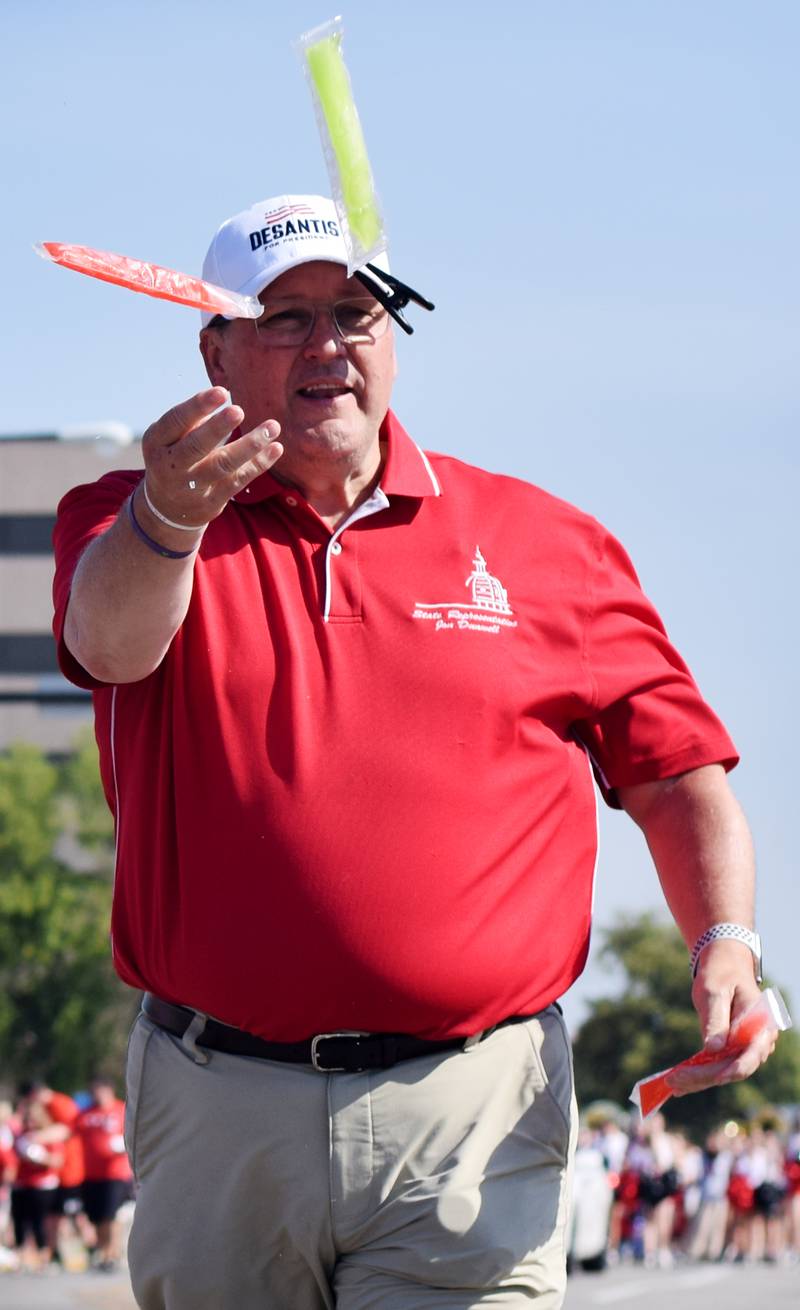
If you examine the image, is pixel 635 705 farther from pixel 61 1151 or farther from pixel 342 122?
pixel 61 1151

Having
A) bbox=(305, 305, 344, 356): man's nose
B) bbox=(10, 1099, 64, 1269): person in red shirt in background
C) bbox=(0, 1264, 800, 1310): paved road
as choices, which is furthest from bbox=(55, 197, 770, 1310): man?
bbox=(10, 1099, 64, 1269): person in red shirt in background

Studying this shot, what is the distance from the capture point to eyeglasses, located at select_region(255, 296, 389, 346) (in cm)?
404

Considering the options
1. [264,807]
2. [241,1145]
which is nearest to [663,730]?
[264,807]

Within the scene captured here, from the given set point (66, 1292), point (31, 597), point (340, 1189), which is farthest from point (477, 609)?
point (31, 597)

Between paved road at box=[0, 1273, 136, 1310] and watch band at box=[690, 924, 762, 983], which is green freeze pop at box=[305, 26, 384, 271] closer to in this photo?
watch band at box=[690, 924, 762, 983]

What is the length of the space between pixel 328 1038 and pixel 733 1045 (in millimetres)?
728

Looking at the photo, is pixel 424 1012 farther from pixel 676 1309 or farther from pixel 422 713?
pixel 676 1309

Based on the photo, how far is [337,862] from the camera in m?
3.68

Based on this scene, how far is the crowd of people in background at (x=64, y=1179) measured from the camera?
58.7 ft

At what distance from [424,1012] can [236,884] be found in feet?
1.37

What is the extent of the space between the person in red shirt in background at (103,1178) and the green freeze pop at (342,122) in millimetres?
15191

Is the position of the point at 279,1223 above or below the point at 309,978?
below

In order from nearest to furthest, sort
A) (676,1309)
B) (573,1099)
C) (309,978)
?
(309,978)
(573,1099)
(676,1309)

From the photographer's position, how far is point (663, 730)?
4.16m
